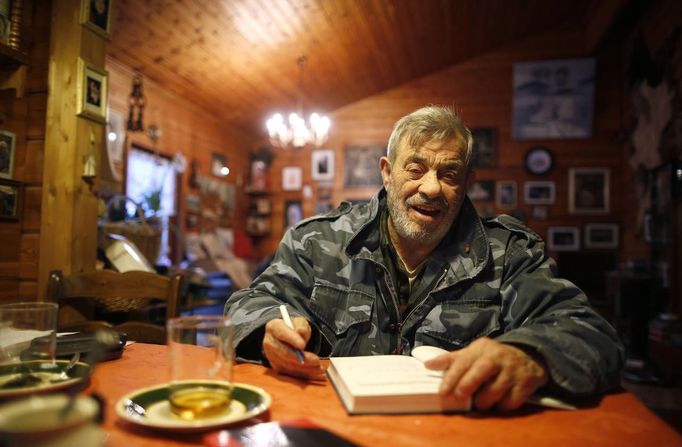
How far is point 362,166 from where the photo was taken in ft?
23.7

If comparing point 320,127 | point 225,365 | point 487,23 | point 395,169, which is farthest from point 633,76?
point 225,365

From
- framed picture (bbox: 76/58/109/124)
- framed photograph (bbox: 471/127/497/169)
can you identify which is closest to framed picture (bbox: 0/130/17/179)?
framed picture (bbox: 76/58/109/124)

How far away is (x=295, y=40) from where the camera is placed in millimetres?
4855

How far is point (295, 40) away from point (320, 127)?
41.3 inches

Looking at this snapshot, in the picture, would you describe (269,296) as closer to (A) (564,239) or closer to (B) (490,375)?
(B) (490,375)

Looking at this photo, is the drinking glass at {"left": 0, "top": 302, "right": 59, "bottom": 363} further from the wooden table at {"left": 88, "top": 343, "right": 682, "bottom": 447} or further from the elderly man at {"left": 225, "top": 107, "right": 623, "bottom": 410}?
the elderly man at {"left": 225, "top": 107, "right": 623, "bottom": 410}

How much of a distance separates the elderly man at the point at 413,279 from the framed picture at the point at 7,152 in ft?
4.20

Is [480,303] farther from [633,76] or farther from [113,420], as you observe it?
[633,76]

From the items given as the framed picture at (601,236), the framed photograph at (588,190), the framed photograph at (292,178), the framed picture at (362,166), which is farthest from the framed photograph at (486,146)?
the framed photograph at (292,178)

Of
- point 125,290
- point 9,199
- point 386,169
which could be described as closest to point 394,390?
point 386,169

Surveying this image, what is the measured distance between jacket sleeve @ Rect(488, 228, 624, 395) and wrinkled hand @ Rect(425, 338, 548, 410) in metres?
0.04

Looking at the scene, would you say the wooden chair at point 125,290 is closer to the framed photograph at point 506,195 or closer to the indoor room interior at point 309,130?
the indoor room interior at point 309,130

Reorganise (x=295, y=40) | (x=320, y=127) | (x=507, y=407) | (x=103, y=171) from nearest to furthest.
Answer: (x=507, y=407)
(x=103, y=171)
(x=295, y=40)
(x=320, y=127)

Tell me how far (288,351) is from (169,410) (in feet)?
1.03
